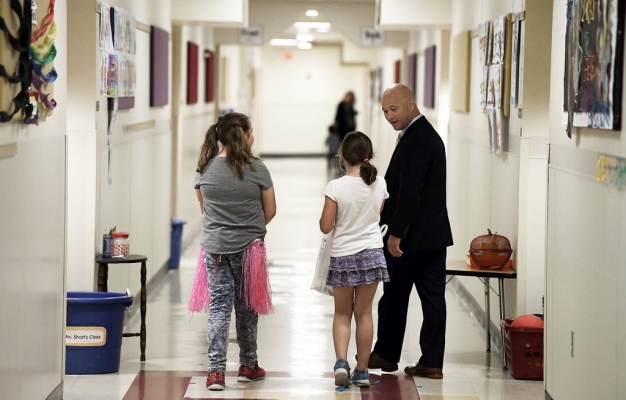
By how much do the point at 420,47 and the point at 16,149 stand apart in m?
9.56

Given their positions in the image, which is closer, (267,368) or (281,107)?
(267,368)

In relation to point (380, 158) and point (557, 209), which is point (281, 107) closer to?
point (380, 158)

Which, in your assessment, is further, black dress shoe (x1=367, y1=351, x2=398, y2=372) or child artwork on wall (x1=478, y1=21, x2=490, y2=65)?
child artwork on wall (x1=478, y1=21, x2=490, y2=65)

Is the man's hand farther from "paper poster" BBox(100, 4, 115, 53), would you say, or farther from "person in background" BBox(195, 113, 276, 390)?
"paper poster" BBox(100, 4, 115, 53)

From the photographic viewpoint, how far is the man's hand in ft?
19.1

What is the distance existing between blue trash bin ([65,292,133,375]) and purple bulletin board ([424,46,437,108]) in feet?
20.7

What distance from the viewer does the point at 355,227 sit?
550cm

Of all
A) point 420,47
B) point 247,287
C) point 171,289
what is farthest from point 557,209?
point 420,47

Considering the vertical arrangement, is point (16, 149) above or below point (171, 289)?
above

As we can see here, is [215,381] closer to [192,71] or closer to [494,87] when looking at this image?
[494,87]

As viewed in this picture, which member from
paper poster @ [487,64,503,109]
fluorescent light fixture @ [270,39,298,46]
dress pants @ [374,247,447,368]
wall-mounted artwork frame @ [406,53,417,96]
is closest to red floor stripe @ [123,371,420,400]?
dress pants @ [374,247,447,368]

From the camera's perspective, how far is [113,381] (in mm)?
5867

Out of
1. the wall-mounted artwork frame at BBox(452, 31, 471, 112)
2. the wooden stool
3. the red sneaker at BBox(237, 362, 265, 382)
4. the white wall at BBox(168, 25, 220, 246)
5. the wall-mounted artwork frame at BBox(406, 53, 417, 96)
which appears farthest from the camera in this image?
the wall-mounted artwork frame at BBox(406, 53, 417, 96)

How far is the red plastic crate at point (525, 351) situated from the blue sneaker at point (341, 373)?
0.94m
